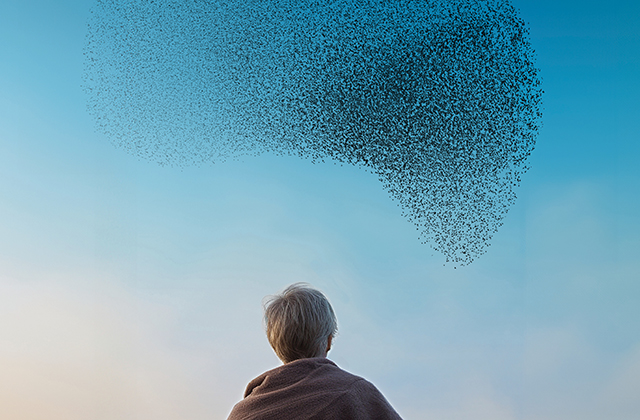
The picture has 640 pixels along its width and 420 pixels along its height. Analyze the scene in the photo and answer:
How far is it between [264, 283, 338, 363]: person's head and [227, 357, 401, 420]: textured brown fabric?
0.06m

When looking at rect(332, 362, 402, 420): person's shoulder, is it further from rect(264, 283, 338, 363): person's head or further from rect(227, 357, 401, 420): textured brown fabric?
rect(264, 283, 338, 363): person's head

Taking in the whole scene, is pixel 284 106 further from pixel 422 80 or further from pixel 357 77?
pixel 422 80

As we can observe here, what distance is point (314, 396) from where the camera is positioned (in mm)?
1502

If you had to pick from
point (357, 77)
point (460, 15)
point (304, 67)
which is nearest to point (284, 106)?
point (304, 67)

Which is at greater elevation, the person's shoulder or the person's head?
the person's head

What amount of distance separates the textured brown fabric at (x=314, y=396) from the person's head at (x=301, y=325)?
0.06 meters

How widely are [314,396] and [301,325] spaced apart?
212 mm

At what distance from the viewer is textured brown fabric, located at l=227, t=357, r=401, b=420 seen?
4.89ft

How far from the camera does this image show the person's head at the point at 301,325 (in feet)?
5.33

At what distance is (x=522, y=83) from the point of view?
380 centimetres

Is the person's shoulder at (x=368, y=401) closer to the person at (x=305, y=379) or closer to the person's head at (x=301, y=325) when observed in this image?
the person at (x=305, y=379)

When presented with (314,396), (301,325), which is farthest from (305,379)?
(301,325)

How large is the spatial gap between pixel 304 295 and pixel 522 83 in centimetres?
283

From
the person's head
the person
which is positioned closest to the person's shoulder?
the person
